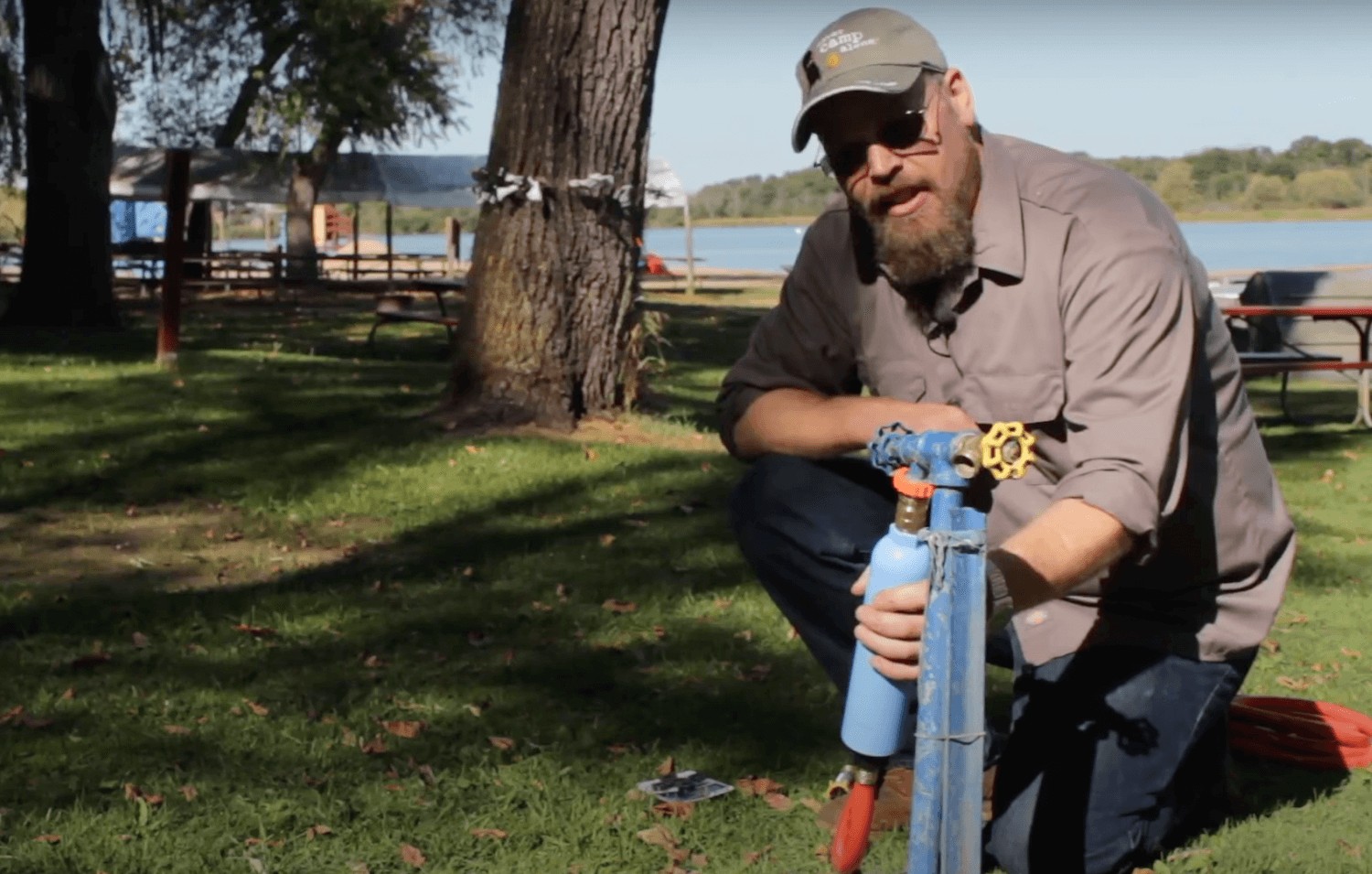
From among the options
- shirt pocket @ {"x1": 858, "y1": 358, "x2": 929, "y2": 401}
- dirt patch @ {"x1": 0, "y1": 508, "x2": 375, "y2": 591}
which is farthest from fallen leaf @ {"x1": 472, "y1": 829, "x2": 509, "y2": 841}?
dirt patch @ {"x1": 0, "y1": 508, "x2": 375, "y2": 591}

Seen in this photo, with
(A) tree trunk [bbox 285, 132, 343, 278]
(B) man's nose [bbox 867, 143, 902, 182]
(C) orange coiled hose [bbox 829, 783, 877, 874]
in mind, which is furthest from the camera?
(A) tree trunk [bbox 285, 132, 343, 278]

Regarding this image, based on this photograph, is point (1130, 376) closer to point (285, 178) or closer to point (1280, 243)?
point (1280, 243)

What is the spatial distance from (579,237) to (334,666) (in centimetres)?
430

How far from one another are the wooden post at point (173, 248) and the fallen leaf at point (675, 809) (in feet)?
25.9

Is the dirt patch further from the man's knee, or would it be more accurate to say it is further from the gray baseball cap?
the gray baseball cap

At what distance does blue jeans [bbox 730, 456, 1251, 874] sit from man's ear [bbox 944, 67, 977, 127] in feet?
2.90

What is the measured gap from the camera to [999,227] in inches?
124

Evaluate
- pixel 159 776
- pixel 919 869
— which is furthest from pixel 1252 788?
pixel 159 776

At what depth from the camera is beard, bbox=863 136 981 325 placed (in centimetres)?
309

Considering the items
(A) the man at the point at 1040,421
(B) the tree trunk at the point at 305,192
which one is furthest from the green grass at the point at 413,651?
(B) the tree trunk at the point at 305,192

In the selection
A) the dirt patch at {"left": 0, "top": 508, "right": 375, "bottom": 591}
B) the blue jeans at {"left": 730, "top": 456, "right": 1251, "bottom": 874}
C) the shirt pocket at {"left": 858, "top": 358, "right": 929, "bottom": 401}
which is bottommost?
the dirt patch at {"left": 0, "top": 508, "right": 375, "bottom": 591}

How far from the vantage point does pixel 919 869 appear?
8.20ft

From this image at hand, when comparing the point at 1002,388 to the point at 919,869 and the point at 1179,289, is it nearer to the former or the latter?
the point at 1179,289

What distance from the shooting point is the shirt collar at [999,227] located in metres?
3.13
